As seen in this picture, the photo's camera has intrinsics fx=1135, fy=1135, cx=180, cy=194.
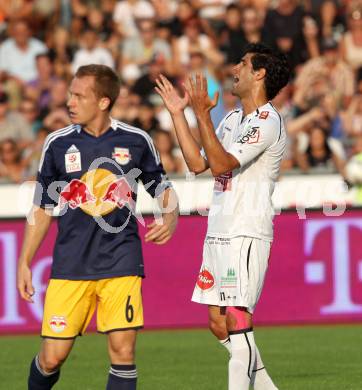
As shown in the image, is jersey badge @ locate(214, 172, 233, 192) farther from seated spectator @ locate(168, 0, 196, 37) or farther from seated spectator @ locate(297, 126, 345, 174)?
seated spectator @ locate(168, 0, 196, 37)

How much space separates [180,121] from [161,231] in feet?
2.15

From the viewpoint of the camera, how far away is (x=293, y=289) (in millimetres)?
12672

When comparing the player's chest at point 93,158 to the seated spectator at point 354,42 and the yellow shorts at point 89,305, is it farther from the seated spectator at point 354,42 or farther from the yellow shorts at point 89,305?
the seated spectator at point 354,42

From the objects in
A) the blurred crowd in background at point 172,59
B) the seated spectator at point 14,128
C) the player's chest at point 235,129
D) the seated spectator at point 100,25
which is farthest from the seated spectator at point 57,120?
the player's chest at point 235,129

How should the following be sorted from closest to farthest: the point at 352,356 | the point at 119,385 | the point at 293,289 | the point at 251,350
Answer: the point at 119,385 < the point at 251,350 < the point at 352,356 < the point at 293,289

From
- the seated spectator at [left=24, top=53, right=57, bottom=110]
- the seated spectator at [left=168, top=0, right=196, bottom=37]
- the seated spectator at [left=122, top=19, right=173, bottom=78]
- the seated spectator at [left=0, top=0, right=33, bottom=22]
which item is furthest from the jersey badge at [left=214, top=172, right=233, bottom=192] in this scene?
the seated spectator at [left=0, top=0, right=33, bottom=22]

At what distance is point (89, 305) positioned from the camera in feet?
22.1

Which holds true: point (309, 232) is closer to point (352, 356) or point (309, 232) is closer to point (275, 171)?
point (352, 356)

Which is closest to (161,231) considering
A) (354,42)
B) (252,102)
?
(252,102)

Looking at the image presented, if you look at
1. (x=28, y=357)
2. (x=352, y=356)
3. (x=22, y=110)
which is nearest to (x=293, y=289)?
(x=352, y=356)

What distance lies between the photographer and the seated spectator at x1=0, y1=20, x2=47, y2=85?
16.3 meters

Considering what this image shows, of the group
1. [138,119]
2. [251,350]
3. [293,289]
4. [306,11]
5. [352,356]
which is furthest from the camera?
[306,11]

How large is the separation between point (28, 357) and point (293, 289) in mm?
3461

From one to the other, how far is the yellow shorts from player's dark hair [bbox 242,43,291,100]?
152 centimetres
